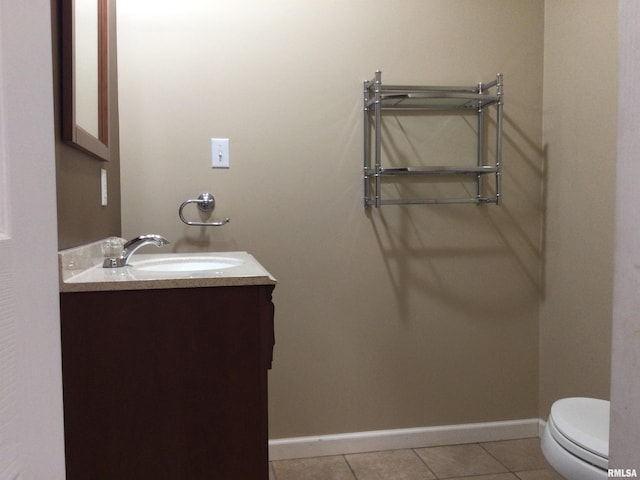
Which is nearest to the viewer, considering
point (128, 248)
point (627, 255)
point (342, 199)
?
point (627, 255)

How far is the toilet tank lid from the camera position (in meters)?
1.31

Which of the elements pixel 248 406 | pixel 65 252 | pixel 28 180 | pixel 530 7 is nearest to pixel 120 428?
pixel 248 406

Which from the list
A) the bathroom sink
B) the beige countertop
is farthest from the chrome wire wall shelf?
the beige countertop

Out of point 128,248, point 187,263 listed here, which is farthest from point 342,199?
point 128,248

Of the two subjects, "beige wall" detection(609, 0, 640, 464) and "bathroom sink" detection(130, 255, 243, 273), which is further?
"bathroom sink" detection(130, 255, 243, 273)

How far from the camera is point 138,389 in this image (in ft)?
3.92

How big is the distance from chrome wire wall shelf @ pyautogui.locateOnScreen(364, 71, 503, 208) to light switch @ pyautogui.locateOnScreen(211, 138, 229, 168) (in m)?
0.55

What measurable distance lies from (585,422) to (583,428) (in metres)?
0.04

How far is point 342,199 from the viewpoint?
2.17m

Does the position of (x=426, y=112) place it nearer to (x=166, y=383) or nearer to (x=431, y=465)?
(x=431, y=465)

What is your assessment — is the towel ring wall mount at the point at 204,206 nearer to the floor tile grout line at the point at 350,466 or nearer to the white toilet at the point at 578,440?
the floor tile grout line at the point at 350,466

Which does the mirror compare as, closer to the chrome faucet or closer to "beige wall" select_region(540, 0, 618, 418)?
the chrome faucet

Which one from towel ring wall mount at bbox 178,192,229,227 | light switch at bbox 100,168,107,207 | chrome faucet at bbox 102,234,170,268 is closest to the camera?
chrome faucet at bbox 102,234,170,268

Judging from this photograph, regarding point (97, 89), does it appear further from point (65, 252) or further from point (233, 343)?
point (233, 343)
